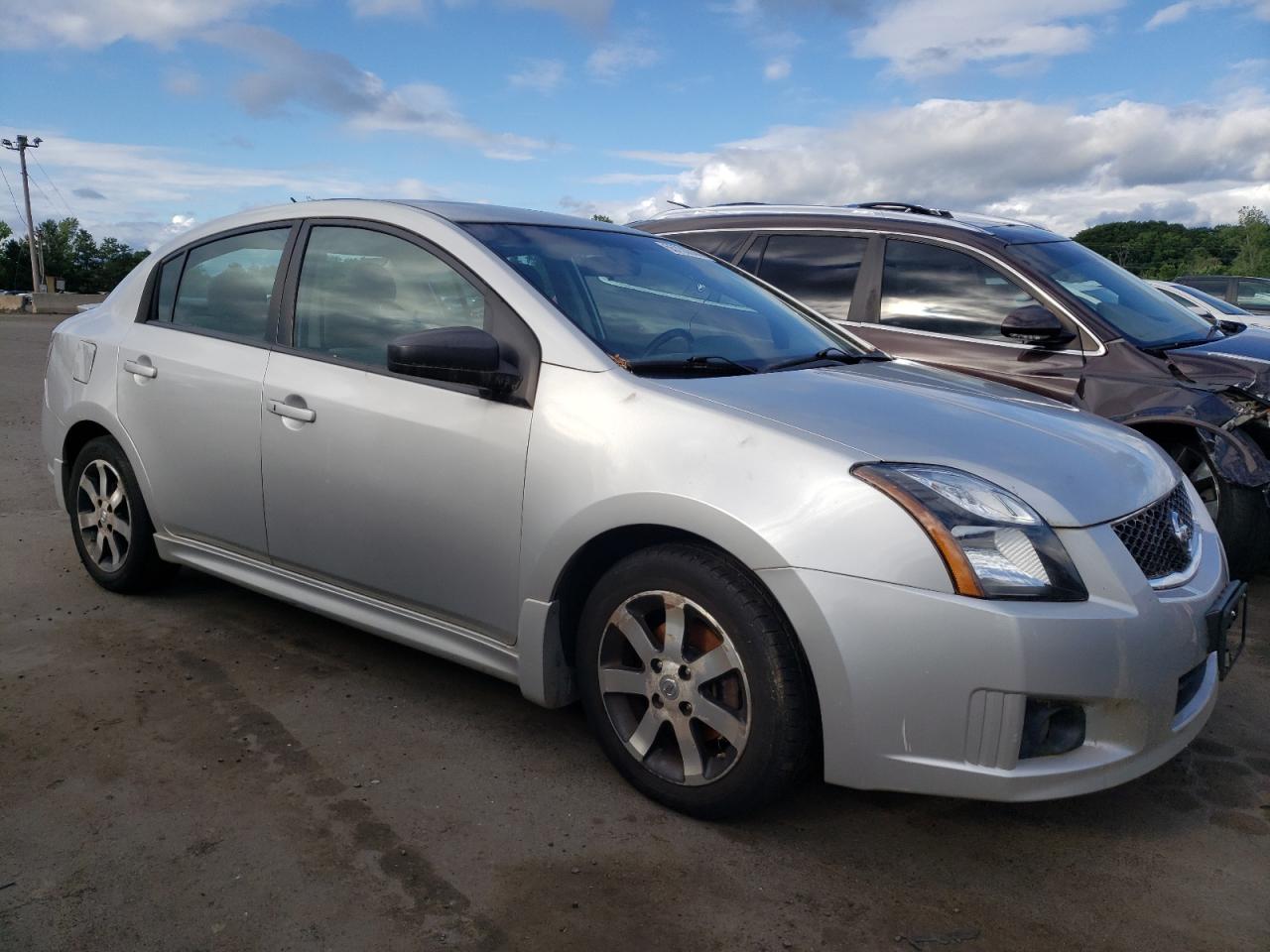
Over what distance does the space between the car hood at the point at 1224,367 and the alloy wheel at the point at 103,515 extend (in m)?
4.63

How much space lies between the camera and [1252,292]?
17422 mm

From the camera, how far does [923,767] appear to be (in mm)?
2598

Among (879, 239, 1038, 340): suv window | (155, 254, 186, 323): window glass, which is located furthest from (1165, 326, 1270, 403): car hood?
(155, 254, 186, 323): window glass

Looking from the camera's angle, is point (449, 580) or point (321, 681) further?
point (321, 681)

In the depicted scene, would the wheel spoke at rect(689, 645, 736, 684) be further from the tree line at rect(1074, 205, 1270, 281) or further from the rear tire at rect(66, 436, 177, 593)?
the tree line at rect(1074, 205, 1270, 281)

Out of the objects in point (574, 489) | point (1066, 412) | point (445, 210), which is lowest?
point (574, 489)

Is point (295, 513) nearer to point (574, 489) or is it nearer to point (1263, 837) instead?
point (574, 489)

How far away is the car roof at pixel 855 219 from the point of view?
18.9ft

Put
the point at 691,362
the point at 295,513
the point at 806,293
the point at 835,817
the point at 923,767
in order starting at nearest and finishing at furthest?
1. the point at 923,767
2. the point at 835,817
3. the point at 691,362
4. the point at 295,513
5. the point at 806,293

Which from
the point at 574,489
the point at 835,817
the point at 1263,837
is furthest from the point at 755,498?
the point at 1263,837

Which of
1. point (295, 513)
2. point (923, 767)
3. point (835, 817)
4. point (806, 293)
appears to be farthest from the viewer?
point (806, 293)

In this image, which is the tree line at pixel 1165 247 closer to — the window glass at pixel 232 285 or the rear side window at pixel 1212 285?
the rear side window at pixel 1212 285

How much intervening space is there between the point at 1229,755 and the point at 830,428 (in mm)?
1768

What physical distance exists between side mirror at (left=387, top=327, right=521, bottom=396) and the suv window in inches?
121
